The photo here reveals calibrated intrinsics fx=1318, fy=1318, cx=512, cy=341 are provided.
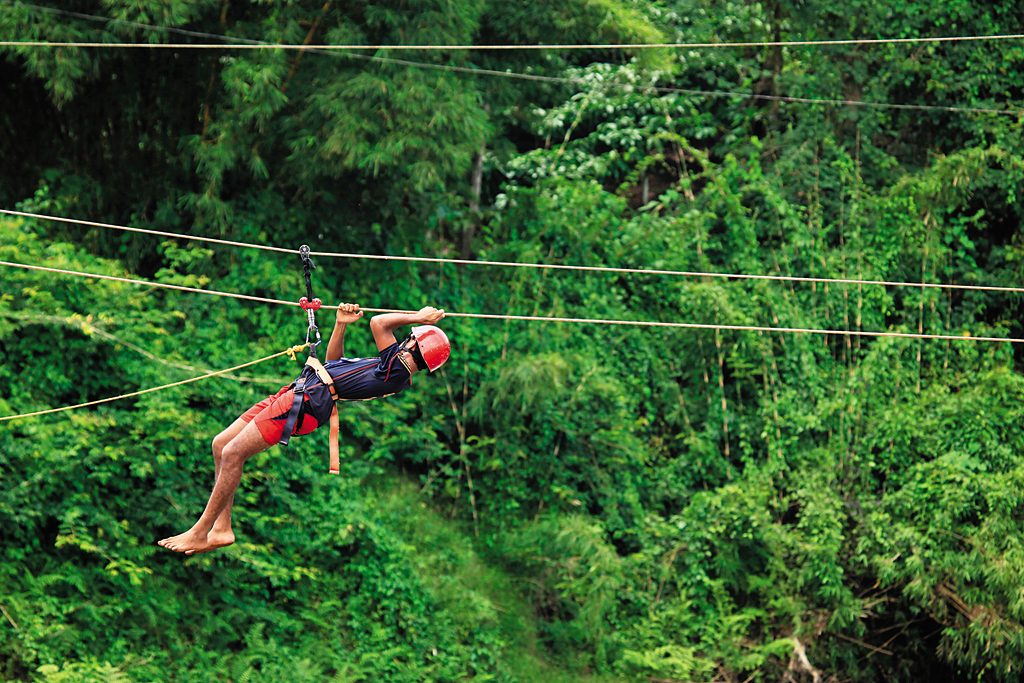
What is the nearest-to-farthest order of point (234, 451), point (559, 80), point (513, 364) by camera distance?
point (234, 451)
point (513, 364)
point (559, 80)

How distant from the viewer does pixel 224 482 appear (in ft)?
18.1

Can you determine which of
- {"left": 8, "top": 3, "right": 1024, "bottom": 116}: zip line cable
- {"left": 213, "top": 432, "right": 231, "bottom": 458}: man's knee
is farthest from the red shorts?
{"left": 8, "top": 3, "right": 1024, "bottom": 116}: zip line cable

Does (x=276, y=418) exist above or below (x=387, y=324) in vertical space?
below

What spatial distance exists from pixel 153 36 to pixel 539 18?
323cm

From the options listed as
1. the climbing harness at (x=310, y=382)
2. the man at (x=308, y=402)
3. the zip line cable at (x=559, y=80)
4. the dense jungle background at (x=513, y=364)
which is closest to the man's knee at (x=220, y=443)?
the man at (x=308, y=402)

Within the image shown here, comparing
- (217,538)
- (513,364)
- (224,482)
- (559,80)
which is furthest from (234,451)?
(559,80)

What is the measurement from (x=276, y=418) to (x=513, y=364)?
17.1 ft

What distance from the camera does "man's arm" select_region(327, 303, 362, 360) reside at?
5473 mm

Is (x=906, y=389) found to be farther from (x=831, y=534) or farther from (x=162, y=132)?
(x=162, y=132)

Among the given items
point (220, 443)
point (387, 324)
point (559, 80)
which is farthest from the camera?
point (559, 80)

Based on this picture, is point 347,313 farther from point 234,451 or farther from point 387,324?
point 234,451

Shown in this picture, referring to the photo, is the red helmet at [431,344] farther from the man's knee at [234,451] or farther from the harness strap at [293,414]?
the man's knee at [234,451]

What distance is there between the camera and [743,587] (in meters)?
10.2

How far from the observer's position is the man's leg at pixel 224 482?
5520 mm
